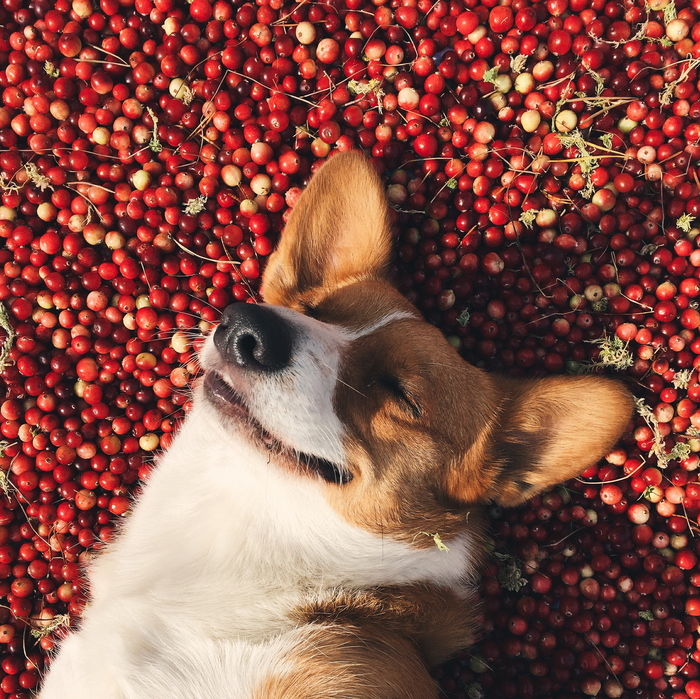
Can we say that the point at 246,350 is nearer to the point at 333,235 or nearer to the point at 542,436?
the point at 333,235

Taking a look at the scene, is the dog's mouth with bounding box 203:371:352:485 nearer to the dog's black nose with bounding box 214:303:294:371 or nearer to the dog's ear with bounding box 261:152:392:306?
the dog's black nose with bounding box 214:303:294:371

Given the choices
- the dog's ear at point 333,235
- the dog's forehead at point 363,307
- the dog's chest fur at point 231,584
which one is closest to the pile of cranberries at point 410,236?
the dog's ear at point 333,235

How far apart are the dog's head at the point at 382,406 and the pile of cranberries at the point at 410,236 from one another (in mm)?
942

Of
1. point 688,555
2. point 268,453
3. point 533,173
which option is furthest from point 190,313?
point 688,555

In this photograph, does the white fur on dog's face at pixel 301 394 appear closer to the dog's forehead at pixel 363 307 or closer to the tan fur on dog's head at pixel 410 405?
the tan fur on dog's head at pixel 410 405

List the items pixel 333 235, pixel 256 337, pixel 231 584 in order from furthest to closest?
pixel 333 235 < pixel 231 584 < pixel 256 337

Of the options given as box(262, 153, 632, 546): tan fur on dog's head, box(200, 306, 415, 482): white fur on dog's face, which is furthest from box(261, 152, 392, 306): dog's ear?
box(200, 306, 415, 482): white fur on dog's face

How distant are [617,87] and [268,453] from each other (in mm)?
3326

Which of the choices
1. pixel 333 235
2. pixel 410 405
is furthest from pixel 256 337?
pixel 333 235

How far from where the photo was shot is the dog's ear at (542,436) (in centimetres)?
255

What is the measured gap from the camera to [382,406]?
96.3 inches

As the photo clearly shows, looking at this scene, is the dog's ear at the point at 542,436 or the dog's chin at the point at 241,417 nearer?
the dog's chin at the point at 241,417

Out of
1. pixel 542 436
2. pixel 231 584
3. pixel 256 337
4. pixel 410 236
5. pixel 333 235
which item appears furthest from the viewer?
pixel 410 236

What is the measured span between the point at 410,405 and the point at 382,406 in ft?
0.42
